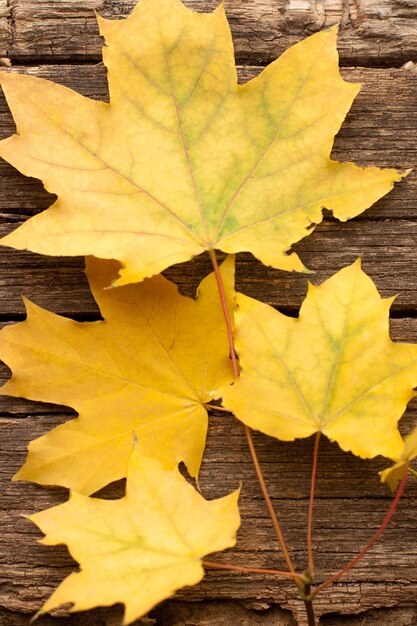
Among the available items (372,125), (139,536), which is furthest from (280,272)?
(139,536)

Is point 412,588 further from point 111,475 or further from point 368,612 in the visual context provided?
point 111,475

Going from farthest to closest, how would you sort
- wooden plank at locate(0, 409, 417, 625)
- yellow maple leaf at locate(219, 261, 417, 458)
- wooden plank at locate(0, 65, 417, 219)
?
wooden plank at locate(0, 65, 417, 219) < wooden plank at locate(0, 409, 417, 625) < yellow maple leaf at locate(219, 261, 417, 458)

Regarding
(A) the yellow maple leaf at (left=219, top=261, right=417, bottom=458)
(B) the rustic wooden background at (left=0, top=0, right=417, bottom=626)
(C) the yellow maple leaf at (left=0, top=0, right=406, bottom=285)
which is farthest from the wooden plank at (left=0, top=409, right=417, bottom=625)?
(C) the yellow maple leaf at (left=0, top=0, right=406, bottom=285)

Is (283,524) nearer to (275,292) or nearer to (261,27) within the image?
(275,292)

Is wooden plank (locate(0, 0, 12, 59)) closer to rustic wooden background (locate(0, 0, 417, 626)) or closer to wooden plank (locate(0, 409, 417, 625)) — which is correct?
rustic wooden background (locate(0, 0, 417, 626))

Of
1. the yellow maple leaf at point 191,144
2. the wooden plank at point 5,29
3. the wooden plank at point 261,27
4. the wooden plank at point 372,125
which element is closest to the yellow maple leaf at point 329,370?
the yellow maple leaf at point 191,144

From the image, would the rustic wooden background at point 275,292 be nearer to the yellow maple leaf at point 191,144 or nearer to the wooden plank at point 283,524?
the wooden plank at point 283,524

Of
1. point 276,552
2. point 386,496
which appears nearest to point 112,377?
point 276,552
